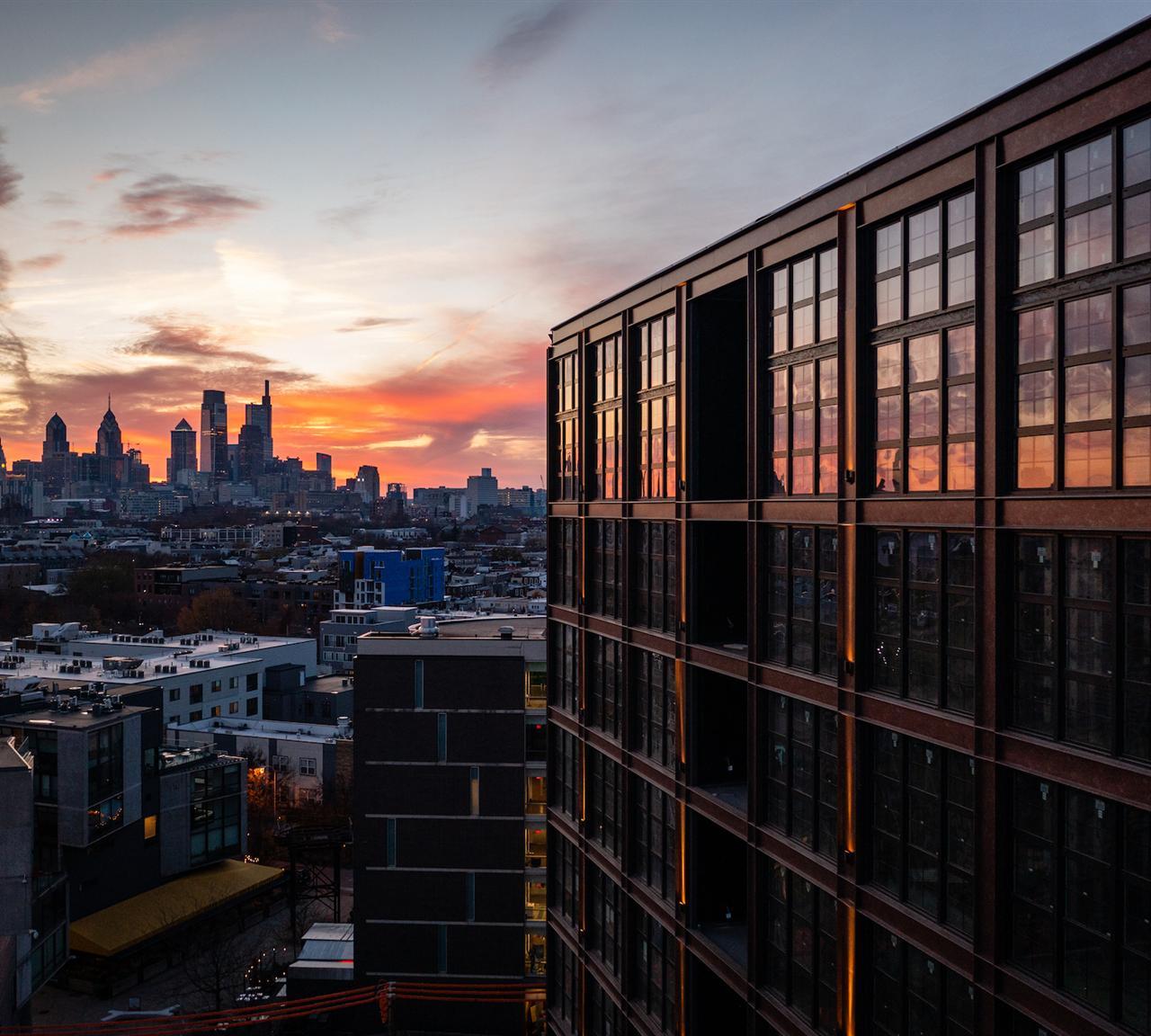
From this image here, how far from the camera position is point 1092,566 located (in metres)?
13.3

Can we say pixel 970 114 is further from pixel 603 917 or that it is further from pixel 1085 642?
pixel 603 917

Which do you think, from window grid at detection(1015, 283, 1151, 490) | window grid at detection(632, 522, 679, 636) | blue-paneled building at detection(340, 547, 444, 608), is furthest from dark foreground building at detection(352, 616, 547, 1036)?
blue-paneled building at detection(340, 547, 444, 608)

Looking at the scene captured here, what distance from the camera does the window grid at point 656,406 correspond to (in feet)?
86.9

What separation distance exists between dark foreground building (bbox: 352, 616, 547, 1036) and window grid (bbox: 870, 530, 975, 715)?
2608 cm

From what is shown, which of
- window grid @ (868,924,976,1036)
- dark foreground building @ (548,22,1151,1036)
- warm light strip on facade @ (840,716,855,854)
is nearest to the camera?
dark foreground building @ (548,22,1151,1036)

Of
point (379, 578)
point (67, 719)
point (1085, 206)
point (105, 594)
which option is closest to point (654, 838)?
point (1085, 206)

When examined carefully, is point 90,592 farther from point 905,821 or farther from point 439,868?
point 905,821

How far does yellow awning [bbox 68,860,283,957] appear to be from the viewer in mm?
49656

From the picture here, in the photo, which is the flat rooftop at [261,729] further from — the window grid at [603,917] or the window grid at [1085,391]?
the window grid at [1085,391]

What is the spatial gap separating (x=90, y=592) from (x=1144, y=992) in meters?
179

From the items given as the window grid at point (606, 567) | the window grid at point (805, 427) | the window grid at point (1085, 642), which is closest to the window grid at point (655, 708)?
the window grid at point (606, 567)

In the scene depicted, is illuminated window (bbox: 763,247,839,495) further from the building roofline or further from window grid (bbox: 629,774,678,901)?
window grid (bbox: 629,774,678,901)

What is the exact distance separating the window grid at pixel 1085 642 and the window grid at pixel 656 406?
12.8 meters

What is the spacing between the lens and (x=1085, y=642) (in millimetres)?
13406
